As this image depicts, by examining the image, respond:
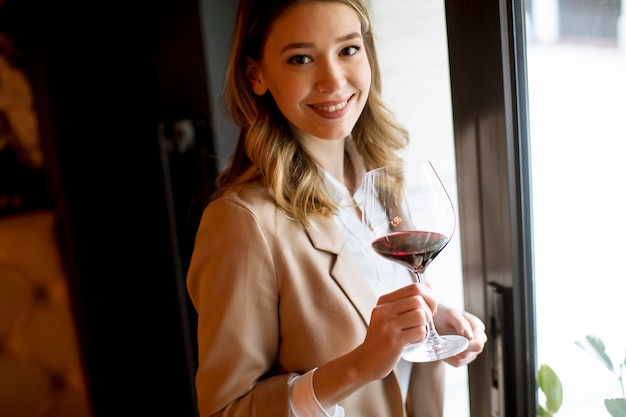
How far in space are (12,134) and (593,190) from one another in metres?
2.16

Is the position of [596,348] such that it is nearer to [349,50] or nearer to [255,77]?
[349,50]

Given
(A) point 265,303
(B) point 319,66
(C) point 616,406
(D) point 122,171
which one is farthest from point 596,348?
(D) point 122,171

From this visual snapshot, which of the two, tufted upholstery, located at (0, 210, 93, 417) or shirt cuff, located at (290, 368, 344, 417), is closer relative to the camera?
shirt cuff, located at (290, 368, 344, 417)

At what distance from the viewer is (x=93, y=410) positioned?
246 centimetres

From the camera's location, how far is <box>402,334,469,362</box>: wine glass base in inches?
37.8

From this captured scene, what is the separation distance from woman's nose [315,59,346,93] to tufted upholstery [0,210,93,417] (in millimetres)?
1625

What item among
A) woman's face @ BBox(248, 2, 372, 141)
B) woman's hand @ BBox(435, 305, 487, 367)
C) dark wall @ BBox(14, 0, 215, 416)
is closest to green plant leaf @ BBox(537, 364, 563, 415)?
woman's hand @ BBox(435, 305, 487, 367)

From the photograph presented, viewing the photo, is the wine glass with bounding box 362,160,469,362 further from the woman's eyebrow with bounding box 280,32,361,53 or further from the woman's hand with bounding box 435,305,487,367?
the woman's eyebrow with bounding box 280,32,361,53

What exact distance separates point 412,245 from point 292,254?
270 mm

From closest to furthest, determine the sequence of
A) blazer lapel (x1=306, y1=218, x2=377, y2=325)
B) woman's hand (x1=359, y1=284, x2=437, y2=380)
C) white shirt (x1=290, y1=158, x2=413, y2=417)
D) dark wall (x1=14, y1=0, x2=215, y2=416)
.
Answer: woman's hand (x1=359, y1=284, x2=437, y2=380) < blazer lapel (x1=306, y1=218, x2=377, y2=325) < white shirt (x1=290, y1=158, x2=413, y2=417) < dark wall (x1=14, y1=0, x2=215, y2=416)

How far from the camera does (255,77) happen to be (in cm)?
121

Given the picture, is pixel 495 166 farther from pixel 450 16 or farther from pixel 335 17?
pixel 335 17

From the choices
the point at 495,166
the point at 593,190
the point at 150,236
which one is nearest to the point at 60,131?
the point at 150,236

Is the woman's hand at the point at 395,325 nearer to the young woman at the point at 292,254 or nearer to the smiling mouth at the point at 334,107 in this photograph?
the young woman at the point at 292,254
